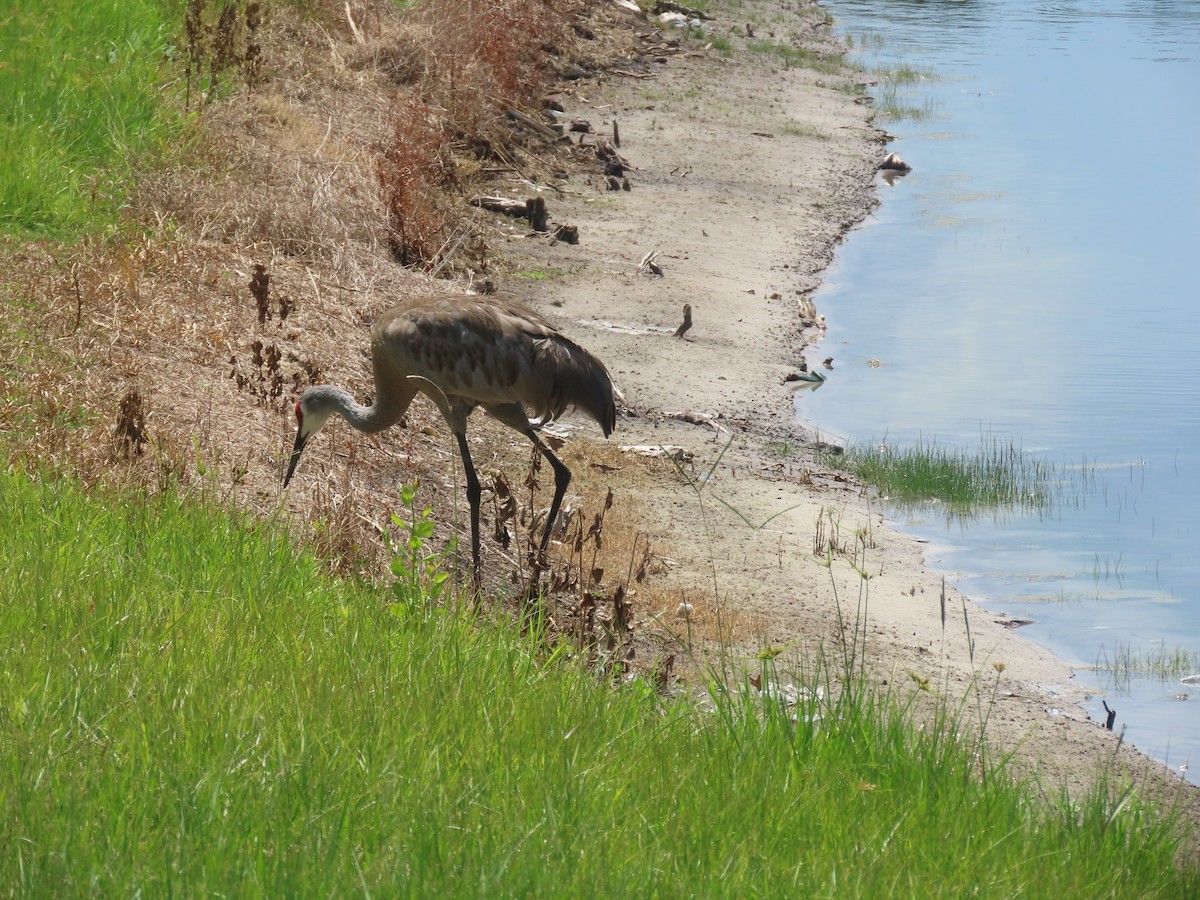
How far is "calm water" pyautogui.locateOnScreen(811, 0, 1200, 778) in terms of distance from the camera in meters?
9.30

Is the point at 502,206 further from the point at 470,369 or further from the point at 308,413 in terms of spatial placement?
the point at 308,413

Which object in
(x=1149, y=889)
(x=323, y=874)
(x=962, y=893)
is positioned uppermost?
(x=323, y=874)

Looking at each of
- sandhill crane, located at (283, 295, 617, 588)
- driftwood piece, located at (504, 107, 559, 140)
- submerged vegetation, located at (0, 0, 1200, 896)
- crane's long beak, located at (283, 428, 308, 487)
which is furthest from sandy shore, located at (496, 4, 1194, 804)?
crane's long beak, located at (283, 428, 308, 487)

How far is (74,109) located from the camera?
11008 mm

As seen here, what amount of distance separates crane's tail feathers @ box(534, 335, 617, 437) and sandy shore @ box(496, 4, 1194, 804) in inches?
27.5

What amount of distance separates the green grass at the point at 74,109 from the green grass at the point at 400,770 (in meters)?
4.75

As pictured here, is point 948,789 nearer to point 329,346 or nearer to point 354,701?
point 354,701

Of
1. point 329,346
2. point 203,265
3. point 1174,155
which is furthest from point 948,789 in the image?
point 1174,155

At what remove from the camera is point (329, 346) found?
952 cm

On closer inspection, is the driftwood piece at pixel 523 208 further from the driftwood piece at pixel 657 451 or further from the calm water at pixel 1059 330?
the driftwood piece at pixel 657 451

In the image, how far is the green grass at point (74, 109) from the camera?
988 cm

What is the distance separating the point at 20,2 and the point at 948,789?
1050cm

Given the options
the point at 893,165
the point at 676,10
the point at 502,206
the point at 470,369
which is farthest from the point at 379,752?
the point at 676,10

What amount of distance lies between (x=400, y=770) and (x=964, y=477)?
743 centimetres
